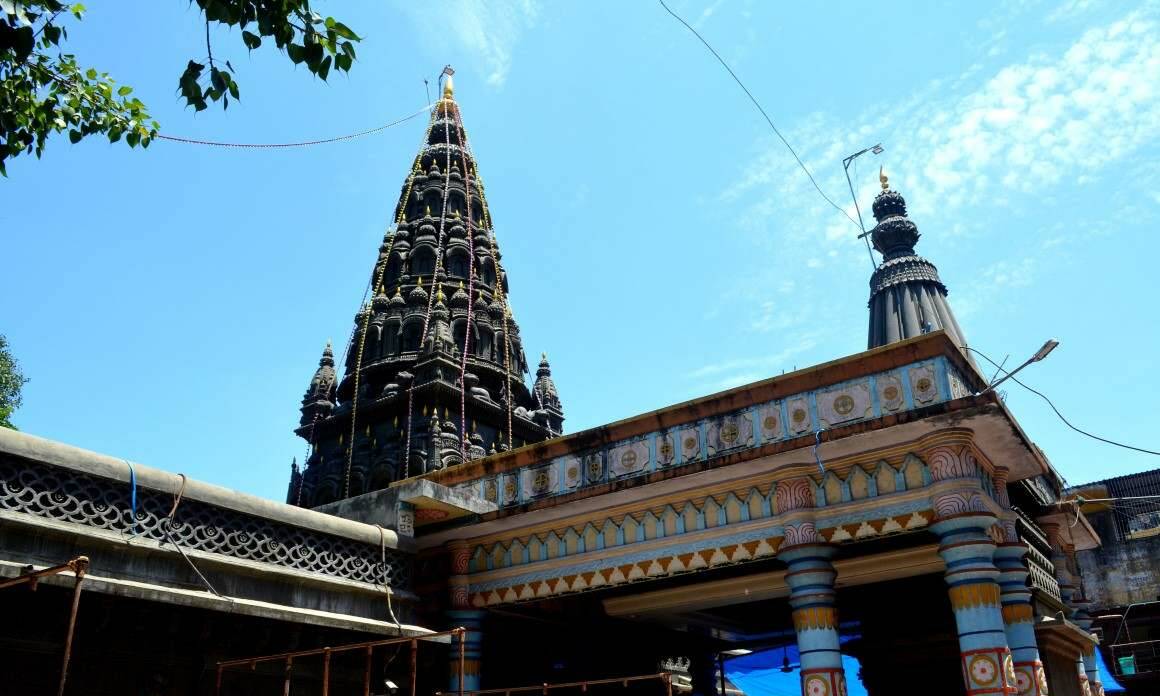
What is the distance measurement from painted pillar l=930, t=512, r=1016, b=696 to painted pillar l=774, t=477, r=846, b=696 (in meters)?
1.23

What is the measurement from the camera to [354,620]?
411 inches

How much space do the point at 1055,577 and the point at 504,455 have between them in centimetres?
896

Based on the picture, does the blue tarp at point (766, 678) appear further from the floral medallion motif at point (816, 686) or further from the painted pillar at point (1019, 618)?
the floral medallion motif at point (816, 686)

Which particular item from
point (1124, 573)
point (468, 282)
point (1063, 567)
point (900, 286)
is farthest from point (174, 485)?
point (900, 286)

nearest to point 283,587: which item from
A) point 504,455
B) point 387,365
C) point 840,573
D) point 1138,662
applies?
point 504,455

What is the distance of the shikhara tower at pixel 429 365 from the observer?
2841cm

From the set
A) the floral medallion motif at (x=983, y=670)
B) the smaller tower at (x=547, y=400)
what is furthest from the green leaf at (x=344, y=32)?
the smaller tower at (x=547, y=400)

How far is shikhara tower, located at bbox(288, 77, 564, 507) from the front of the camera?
2841 centimetres

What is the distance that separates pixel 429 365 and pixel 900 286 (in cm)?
2205

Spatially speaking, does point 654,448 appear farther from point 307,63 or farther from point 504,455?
point 307,63

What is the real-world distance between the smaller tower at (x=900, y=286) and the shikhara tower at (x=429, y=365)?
15.3m

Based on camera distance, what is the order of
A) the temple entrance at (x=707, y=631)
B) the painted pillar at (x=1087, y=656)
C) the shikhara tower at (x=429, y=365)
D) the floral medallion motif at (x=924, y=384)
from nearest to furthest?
the floral medallion motif at (x=924, y=384) → the temple entrance at (x=707, y=631) → the painted pillar at (x=1087, y=656) → the shikhara tower at (x=429, y=365)

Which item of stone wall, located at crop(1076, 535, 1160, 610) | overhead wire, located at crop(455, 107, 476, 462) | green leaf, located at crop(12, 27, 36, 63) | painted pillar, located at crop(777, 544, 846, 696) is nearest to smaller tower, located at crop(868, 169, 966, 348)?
stone wall, located at crop(1076, 535, 1160, 610)

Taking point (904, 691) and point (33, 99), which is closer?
point (33, 99)
